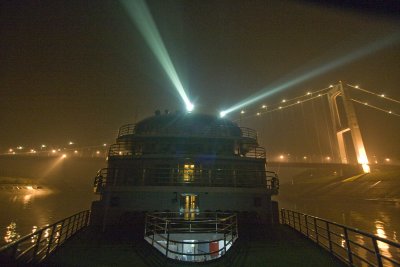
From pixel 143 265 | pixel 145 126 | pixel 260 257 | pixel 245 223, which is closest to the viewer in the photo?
pixel 143 265

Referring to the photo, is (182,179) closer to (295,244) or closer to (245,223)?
(245,223)

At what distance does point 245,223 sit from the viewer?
506 inches

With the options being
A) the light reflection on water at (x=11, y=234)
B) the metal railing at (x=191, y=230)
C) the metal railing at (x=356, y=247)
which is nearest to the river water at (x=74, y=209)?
the light reflection on water at (x=11, y=234)

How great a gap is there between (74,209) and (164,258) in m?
32.6

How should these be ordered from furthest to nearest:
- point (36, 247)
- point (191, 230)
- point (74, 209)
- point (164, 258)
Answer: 1. point (74, 209)
2. point (191, 230)
3. point (164, 258)
4. point (36, 247)

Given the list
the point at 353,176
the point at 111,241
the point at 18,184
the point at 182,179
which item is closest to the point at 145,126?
the point at 182,179

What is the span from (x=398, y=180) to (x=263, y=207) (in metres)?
47.1

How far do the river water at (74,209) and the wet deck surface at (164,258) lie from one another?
1011cm

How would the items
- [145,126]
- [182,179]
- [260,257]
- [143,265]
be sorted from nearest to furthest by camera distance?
[143,265], [260,257], [182,179], [145,126]

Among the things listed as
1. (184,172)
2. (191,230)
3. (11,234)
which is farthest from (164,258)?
(11,234)

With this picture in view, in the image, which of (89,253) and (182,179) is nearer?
(89,253)

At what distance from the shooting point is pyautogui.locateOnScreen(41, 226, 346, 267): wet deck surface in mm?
7406

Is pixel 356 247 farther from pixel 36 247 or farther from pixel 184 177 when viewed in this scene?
pixel 36 247

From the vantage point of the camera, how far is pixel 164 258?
7.73 metres
